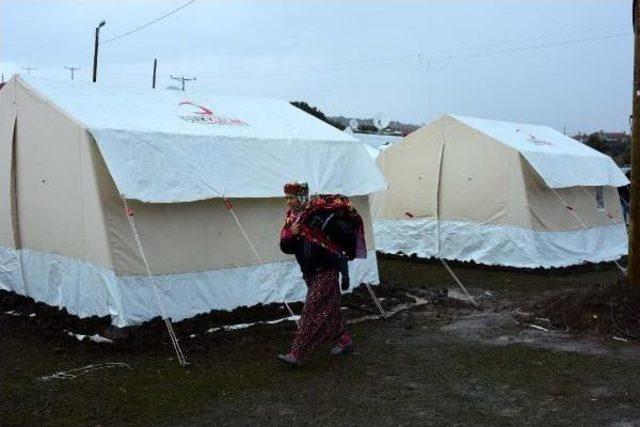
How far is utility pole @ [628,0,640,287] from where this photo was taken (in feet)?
23.6

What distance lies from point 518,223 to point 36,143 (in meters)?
8.03

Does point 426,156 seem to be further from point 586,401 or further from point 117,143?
point 586,401

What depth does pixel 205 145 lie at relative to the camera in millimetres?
7309

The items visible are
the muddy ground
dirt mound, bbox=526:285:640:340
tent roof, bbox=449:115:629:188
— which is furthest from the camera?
tent roof, bbox=449:115:629:188

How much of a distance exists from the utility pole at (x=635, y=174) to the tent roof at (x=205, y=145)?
10.6ft

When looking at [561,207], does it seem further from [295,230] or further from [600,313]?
[295,230]

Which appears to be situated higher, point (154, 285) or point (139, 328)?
point (154, 285)

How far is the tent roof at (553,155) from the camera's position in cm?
1180

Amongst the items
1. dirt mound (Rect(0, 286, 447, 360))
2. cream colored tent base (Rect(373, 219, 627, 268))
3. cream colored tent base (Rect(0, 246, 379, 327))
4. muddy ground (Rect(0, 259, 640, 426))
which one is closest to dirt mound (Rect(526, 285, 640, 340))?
muddy ground (Rect(0, 259, 640, 426))

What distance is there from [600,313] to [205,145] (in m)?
4.71

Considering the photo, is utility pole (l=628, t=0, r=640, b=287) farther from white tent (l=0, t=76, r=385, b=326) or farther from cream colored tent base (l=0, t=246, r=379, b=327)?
cream colored tent base (l=0, t=246, r=379, b=327)

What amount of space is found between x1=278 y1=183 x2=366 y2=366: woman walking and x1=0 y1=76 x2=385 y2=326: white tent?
152 centimetres

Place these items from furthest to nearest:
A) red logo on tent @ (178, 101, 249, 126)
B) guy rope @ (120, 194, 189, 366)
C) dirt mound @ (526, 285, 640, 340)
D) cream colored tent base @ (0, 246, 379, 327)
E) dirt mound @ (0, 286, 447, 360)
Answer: red logo on tent @ (178, 101, 249, 126)
dirt mound @ (526, 285, 640, 340)
cream colored tent base @ (0, 246, 379, 327)
dirt mound @ (0, 286, 447, 360)
guy rope @ (120, 194, 189, 366)

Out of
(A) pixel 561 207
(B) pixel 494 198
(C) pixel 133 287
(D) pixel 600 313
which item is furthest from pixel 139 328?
(A) pixel 561 207
